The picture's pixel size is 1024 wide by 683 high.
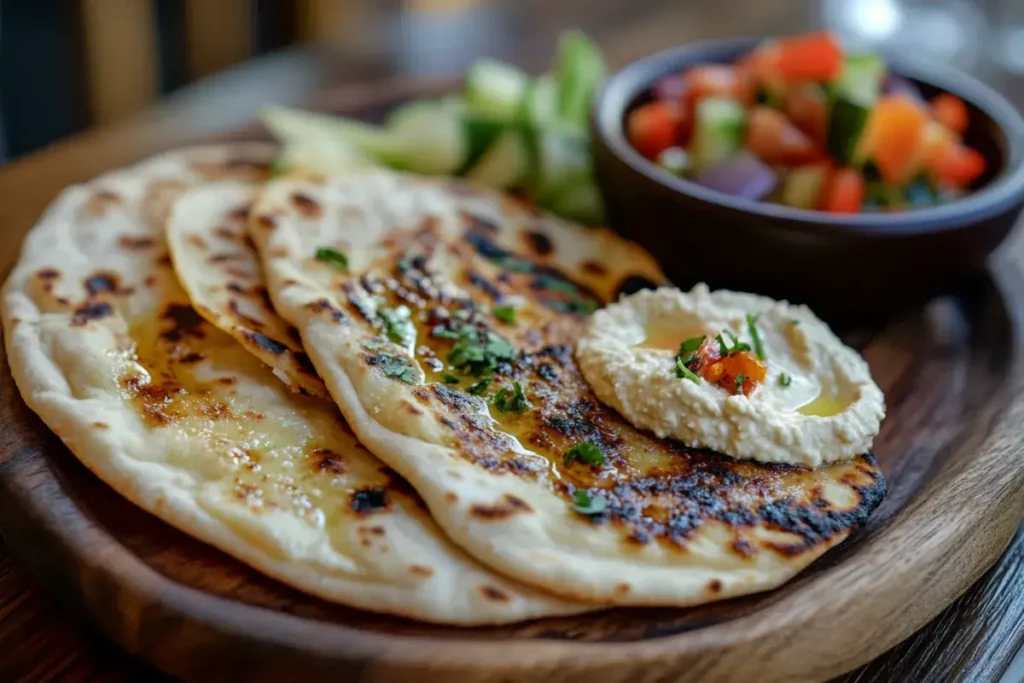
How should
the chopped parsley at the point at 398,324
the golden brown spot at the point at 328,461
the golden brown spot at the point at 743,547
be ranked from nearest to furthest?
the golden brown spot at the point at 743,547, the golden brown spot at the point at 328,461, the chopped parsley at the point at 398,324

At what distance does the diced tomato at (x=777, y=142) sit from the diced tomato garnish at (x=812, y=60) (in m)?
0.20

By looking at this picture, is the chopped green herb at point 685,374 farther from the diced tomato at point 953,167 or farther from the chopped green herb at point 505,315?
the diced tomato at point 953,167

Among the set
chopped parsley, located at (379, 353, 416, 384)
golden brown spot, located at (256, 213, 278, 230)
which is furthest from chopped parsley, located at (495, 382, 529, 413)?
golden brown spot, located at (256, 213, 278, 230)

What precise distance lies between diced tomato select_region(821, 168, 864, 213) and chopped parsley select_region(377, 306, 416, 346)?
144 centimetres

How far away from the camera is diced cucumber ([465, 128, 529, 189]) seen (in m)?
3.61

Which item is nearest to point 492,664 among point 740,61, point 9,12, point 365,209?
point 365,209

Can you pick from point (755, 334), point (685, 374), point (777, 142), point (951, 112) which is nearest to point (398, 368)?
point (685, 374)

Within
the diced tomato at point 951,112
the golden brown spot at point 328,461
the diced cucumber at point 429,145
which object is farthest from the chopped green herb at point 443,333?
the diced tomato at point 951,112

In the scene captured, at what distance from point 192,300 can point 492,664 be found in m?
1.24

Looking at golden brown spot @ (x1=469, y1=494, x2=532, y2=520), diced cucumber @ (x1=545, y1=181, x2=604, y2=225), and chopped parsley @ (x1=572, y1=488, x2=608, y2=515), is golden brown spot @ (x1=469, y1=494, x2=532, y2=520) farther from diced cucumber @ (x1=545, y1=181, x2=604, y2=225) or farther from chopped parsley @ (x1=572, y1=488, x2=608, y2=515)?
diced cucumber @ (x1=545, y1=181, x2=604, y2=225)

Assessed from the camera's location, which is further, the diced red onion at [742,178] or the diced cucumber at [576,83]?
the diced cucumber at [576,83]

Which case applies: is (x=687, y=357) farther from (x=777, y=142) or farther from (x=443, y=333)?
(x=777, y=142)

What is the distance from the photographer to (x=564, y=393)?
8.14ft

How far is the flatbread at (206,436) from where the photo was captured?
1.91 m
